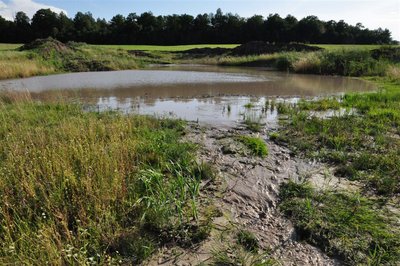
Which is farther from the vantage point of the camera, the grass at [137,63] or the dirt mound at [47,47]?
the dirt mound at [47,47]

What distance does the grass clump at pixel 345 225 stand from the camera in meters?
3.69

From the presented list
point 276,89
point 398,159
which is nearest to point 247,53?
point 276,89

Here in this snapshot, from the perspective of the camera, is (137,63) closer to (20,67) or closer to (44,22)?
(20,67)

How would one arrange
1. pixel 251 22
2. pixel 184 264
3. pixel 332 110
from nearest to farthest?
1. pixel 184 264
2. pixel 332 110
3. pixel 251 22

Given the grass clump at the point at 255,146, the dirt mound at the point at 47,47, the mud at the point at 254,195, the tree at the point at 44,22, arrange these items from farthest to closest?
1. the tree at the point at 44,22
2. the dirt mound at the point at 47,47
3. the grass clump at the point at 255,146
4. the mud at the point at 254,195

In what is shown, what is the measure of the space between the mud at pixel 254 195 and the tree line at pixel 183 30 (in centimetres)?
6549

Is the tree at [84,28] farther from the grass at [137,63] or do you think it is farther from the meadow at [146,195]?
the meadow at [146,195]

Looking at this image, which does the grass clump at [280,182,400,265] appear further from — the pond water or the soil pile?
the soil pile

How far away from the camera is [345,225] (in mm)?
4129

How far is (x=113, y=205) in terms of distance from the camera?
4.06 metres

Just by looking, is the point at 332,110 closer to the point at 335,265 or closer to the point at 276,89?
the point at 276,89

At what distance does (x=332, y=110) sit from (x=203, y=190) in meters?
6.94

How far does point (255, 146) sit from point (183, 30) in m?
72.1

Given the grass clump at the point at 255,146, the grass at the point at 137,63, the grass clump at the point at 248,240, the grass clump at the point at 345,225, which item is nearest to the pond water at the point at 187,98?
the grass clump at the point at 255,146
